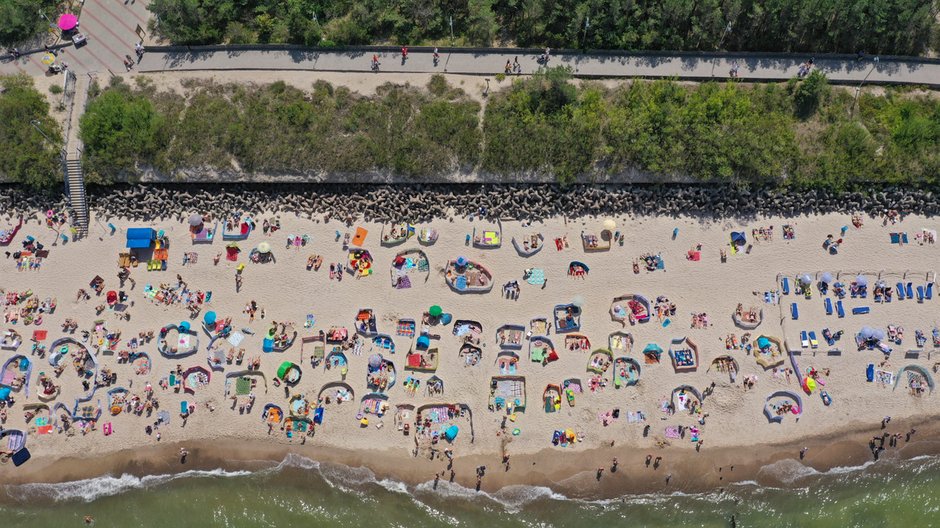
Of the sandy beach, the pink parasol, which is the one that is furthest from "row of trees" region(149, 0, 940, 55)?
the sandy beach

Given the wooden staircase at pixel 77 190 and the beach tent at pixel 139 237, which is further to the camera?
the wooden staircase at pixel 77 190

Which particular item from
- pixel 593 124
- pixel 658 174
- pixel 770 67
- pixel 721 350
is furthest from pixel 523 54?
pixel 721 350

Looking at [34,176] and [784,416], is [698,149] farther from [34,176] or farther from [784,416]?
[34,176]

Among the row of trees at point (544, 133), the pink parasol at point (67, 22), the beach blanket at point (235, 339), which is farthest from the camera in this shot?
the pink parasol at point (67, 22)

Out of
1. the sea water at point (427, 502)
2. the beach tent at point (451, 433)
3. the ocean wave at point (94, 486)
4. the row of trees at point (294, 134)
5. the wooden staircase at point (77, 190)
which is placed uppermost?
the row of trees at point (294, 134)

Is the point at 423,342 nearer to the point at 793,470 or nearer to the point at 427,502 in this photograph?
the point at 427,502

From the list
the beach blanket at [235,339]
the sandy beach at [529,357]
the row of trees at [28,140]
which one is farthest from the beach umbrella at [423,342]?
the row of trees at [28,140]

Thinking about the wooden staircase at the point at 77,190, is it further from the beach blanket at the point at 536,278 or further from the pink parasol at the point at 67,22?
the beach blanket at the point at 536,278
